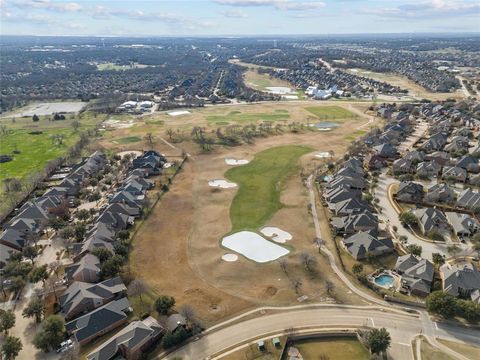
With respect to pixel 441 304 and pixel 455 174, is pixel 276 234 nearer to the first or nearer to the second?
pixel 441 304

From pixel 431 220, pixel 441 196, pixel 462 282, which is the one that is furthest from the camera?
pixel 441 196

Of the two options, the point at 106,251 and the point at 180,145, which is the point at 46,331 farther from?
the point at 180,145

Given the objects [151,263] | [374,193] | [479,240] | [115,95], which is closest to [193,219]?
[151,263]

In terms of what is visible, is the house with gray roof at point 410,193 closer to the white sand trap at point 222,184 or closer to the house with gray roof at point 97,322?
the white sand trap at point 222,184

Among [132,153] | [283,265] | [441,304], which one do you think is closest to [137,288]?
[283,265]

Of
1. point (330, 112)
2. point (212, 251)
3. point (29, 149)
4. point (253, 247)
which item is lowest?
point (29, 149)

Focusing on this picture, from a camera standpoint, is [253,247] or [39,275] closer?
[39,275]

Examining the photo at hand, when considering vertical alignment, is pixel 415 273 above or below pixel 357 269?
above

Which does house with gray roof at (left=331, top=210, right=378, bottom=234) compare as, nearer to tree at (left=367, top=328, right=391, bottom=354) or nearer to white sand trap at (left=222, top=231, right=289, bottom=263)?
white sand trap at (left=222, top=231, right=289, bottom=263)
